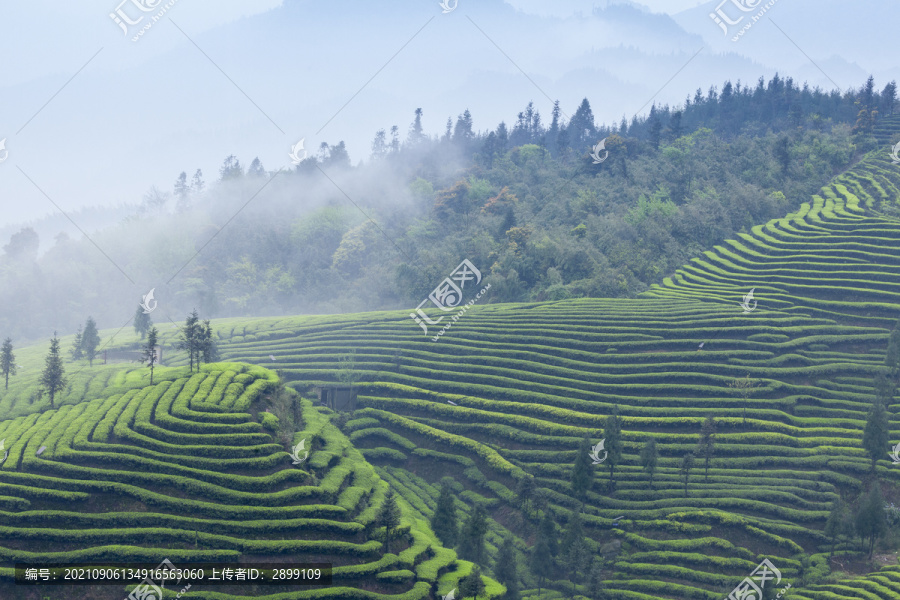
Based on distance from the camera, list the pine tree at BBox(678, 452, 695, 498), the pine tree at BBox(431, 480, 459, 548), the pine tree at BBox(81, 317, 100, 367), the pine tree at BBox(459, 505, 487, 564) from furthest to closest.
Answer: the pine tree at BBox(81, 317, 100, 367) < the pine tree at BBox(678, 452, 695, 498) < the pine tree at BBox(431, 480, 459, 548) < the pine tree at BBox(459, 505, 487, 564)

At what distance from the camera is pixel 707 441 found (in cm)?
3631

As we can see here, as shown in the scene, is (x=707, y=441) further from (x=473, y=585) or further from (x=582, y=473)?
(x=473, y=585)

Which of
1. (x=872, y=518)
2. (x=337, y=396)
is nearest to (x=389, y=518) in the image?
(x=337, y=396)

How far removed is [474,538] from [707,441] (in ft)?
41.0

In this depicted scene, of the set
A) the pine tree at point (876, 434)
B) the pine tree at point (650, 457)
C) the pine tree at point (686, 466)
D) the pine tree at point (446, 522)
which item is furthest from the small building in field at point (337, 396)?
the pine tree at point (876, 434)

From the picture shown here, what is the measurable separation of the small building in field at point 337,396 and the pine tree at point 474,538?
15.6 meters

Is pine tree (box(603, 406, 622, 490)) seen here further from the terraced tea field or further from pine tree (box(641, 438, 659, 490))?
pine tree (box(641, 438, 659, 490))

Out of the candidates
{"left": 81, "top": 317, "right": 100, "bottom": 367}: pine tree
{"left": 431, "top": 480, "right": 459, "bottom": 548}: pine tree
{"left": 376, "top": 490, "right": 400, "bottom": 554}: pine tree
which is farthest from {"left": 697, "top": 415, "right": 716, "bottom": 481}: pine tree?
{"left": 81, "top": 317, "right": 100, "bottom": 367}: pine tree

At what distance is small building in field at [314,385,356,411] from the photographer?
45812 millimetres

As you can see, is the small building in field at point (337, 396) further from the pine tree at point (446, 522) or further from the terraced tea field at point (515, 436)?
the pine tree at point (446, 522)

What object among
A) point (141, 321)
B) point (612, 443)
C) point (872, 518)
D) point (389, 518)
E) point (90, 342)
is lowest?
point (872, 518)

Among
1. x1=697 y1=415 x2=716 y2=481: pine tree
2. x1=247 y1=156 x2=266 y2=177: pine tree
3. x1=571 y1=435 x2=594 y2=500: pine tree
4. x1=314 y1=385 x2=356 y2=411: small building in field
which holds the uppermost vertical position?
x1=247 y1=156 x2=266 y2=177: pine tree

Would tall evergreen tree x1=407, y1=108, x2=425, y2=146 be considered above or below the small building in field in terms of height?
above

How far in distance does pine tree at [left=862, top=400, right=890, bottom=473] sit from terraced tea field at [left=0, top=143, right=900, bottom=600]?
812 mm
